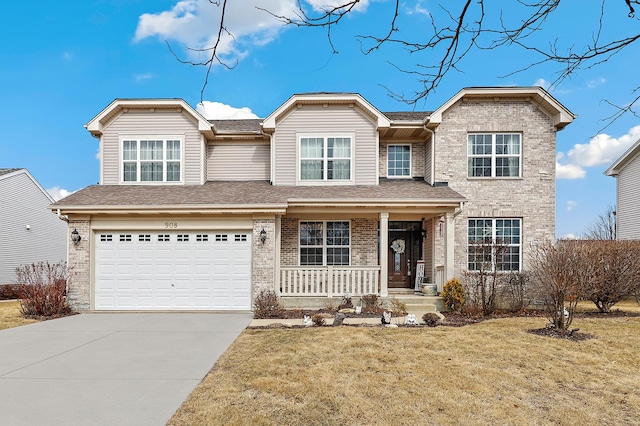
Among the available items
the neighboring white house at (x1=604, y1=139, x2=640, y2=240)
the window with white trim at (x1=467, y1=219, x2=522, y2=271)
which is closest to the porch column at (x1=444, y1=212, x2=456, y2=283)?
the window with white trim at (x1=467, y1=219, x2=522, y2=271)

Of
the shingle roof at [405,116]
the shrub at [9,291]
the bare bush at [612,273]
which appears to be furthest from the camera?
the shrub at [9,291]

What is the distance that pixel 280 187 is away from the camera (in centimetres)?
1368

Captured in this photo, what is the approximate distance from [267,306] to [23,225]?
18.1m

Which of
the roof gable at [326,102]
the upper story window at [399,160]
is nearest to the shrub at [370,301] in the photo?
the upper story window at [399,160]

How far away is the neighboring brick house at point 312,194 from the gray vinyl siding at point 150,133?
38 mm

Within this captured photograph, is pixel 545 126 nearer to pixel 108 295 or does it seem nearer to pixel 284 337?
pixel 284 337

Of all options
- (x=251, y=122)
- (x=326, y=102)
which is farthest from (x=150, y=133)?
(x=326, y=102)

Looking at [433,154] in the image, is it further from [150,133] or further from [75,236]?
[75,236]

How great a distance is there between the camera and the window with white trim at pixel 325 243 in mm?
13844

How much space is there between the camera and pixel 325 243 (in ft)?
45.4

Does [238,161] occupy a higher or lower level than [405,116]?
lower

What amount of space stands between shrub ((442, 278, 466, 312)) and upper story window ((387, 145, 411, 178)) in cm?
467

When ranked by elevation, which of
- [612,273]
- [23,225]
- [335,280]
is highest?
[23,225]

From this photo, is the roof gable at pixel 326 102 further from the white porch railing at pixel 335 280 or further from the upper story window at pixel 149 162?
the white porch railing at pixel 335 280
